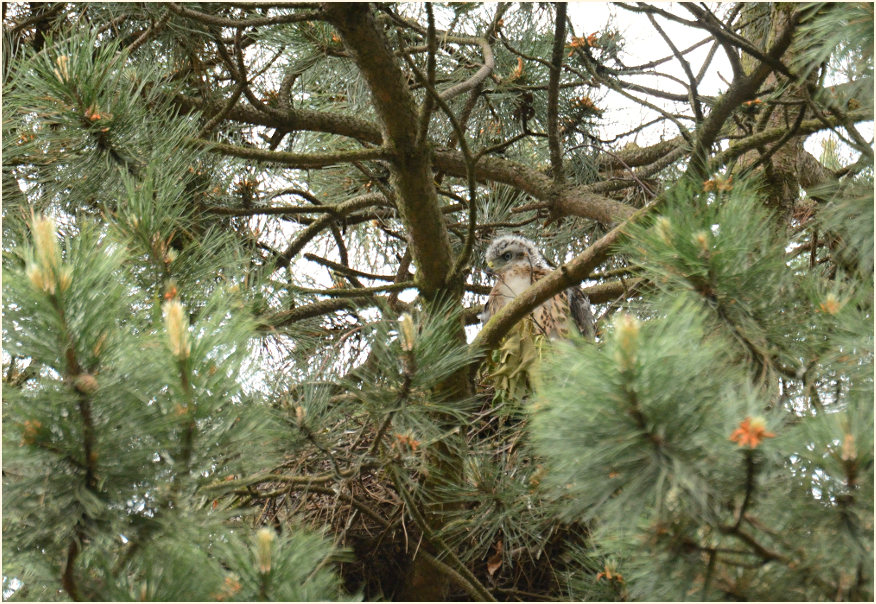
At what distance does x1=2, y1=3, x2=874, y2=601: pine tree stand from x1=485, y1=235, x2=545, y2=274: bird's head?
0.30 m

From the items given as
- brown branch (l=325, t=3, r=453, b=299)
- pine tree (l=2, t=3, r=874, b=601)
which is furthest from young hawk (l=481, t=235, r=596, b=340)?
brown branch (l=325, t=3, r=453, b=299)

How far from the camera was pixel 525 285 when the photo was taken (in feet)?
10.1

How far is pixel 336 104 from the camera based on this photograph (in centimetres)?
313

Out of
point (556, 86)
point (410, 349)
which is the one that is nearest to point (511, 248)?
point (556, 86)

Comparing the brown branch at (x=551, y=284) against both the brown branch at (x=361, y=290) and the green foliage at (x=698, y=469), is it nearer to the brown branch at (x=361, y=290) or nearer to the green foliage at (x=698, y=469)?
the brown branch at (x=361, y=290)

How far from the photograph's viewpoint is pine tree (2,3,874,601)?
1062 mm

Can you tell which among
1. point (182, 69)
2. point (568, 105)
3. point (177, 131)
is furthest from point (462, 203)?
point (177, 131)

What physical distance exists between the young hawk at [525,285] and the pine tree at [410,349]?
0.11 m

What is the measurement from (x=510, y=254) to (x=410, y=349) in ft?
5.61

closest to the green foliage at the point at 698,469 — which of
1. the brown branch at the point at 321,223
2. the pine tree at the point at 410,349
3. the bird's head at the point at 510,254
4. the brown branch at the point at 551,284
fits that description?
the pine tree at the point at 410,349

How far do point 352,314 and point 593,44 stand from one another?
3.78ft

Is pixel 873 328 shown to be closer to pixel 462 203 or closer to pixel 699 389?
pixel 699 389

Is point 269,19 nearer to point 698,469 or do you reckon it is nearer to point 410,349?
point 410,349

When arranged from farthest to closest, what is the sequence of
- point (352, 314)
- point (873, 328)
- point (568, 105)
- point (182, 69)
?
1. point (568, 105)
2. point (352, 314)
3. point (182, 69)
4. point (873, 328)
